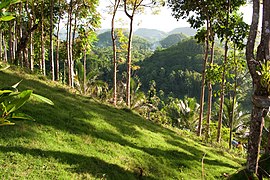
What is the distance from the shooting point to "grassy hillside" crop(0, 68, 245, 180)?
4754 millimetres

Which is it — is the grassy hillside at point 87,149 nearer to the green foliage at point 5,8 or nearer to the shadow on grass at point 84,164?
the shadow on grass at point 84,164

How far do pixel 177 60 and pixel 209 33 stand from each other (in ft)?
246

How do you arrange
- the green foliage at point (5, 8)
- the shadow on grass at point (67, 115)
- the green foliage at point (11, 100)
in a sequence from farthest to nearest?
1. the shadow on grass at point (67, 115)
2. the green foliage at point (11, 100)
3. the green foliage at point (5, 8)

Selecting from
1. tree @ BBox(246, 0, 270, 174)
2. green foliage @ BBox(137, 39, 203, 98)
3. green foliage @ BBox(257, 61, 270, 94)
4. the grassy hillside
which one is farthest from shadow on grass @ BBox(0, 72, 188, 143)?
green foliage @ BBox(137, 39, 203, 98)

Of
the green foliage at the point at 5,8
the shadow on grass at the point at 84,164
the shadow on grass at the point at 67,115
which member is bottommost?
the shadow on grass at the point at 84,164

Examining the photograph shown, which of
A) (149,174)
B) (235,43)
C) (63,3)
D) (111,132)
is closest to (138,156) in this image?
(149,174)

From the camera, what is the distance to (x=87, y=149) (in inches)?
231

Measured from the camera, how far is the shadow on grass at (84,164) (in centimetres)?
493

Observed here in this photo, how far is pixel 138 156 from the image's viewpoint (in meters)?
6.48

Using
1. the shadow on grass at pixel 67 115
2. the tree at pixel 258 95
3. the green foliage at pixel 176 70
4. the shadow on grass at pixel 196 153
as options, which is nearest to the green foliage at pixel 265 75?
the tree at pixel 258 95

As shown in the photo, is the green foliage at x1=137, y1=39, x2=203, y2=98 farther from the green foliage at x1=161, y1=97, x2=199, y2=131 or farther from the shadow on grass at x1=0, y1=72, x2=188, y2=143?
the shadow on grass at x1=0, y1=72, x2=188, y2=143

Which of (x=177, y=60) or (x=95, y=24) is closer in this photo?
(x=95, y=24)

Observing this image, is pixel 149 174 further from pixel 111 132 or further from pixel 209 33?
pixel 209 33

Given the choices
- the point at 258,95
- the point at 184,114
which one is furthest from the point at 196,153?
A: the point at 184,114
